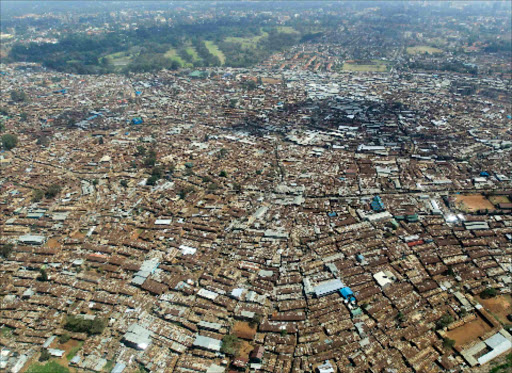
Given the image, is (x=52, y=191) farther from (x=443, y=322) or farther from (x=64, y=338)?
(x=443, y=322)

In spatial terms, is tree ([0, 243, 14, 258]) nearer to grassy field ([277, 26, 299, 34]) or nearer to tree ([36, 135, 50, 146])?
tree ([36, 135, 50, 146])

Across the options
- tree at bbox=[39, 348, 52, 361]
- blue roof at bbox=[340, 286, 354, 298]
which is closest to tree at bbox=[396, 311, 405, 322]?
blue roof at bbox=[340, 286, 354, 298]

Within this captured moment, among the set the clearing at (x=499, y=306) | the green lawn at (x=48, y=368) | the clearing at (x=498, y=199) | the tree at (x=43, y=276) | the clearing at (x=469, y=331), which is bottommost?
the clearing at (x=498, y=199)

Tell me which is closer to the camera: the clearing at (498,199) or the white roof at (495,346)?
the white roof at (495,346)

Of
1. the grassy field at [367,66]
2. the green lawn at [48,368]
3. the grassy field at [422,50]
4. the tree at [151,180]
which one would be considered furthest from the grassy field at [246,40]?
the green lawn at [48,368]

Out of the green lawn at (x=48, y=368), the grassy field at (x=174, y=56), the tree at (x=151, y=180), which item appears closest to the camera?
the green lawn at (x=48, y=368)

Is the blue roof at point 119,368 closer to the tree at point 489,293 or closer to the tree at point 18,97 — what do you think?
the tree at point 489,293

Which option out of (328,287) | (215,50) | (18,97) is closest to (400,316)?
(328,287)
